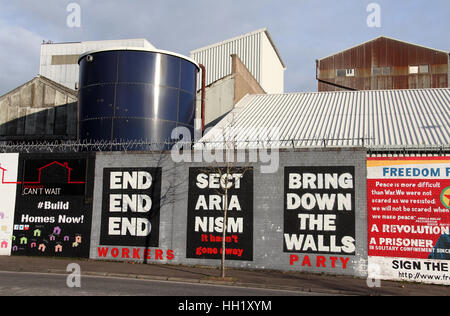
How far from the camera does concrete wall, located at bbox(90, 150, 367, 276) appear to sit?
1727 cm

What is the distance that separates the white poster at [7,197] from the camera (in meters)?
20.8

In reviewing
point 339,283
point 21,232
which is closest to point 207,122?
point 21,232

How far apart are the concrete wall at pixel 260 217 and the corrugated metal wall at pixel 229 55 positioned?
18.9m

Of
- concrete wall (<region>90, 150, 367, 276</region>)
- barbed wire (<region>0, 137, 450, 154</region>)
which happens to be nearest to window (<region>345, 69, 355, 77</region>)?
barbed wire (<region>0, 137, 450, 154</region>)

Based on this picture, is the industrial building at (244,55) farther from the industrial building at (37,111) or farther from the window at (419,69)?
the window at (419,69)

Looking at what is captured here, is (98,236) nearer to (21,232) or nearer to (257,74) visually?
(21,232)

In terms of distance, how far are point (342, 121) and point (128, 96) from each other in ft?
38.1

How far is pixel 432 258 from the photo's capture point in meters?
16.2

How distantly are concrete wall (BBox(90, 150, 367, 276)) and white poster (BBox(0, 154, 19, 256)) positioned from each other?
443cm

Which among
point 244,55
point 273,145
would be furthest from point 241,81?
point 273,145

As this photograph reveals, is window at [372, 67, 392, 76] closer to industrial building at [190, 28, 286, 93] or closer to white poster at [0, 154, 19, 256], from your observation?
industrial building at [190, 28, 286, 93]

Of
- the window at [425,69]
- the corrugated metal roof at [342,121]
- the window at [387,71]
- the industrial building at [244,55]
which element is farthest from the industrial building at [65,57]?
A: the window at [425,69]

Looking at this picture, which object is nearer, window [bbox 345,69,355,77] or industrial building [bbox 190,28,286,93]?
industrial building [bbox 190,28,286,93]

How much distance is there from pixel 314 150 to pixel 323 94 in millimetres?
12363
